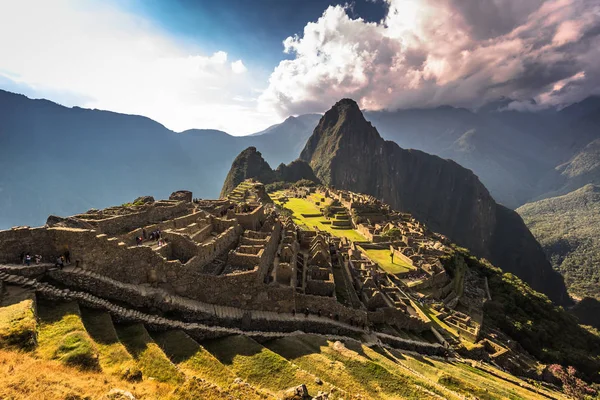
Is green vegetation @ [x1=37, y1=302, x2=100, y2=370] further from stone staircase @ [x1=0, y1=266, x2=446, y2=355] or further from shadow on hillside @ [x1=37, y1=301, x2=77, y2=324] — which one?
stone staircase @ [x1=0, y1=266, x2=446, y2=355]

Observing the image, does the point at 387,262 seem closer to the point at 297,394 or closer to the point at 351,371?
the point at 351,371

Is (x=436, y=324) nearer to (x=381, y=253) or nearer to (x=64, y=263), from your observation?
(x=381, y=253)

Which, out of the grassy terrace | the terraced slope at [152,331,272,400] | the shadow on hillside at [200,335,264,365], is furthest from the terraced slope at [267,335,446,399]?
the grassy terrace

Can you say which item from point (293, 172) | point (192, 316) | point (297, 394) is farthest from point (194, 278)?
point (293, 172)

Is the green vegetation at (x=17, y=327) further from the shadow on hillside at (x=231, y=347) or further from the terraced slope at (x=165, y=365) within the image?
the shadow on hillside at (x=231, y=347)

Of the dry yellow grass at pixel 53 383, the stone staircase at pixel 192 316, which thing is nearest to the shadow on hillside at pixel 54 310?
the stone staircase at pixel 192 316
